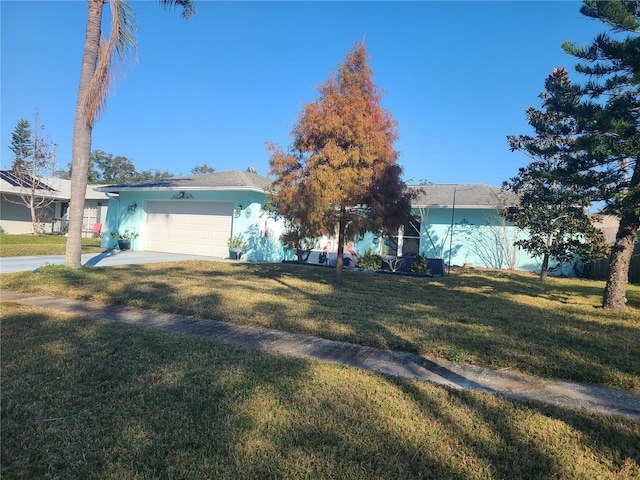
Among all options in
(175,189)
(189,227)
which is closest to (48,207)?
(189,227)

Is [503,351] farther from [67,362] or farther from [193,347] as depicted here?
[67,362]

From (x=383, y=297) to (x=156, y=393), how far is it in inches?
246

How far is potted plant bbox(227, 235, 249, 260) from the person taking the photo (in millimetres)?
16203

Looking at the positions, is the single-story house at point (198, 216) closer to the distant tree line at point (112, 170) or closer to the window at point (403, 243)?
the window at point (403, 243)

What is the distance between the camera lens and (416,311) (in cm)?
742

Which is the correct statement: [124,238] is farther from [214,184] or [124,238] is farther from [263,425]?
[263,425]

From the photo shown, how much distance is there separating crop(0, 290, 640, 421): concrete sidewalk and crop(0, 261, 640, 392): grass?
25 cm

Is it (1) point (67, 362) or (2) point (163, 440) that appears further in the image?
(1) point (67, 362)

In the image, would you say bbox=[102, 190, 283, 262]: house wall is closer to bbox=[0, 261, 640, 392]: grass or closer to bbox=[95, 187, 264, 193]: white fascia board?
bbox=[95, 187, 264, 193]: white fascia board

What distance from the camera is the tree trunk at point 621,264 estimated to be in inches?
328

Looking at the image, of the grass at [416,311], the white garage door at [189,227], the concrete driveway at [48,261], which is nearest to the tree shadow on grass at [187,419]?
the grass at [416,311]

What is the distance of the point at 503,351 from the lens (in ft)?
16.5

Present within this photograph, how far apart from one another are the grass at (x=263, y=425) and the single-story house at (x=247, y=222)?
12277mm

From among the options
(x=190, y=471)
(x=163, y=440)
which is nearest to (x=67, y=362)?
(x=163, y=440)
